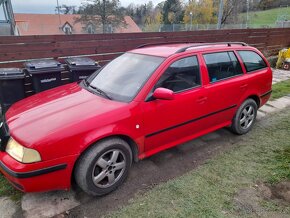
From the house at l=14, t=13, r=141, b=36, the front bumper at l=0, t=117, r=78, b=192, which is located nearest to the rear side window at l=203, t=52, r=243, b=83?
the front bumper at l=0, t=117, r=78, b=192

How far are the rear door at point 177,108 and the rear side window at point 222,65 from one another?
260 mm

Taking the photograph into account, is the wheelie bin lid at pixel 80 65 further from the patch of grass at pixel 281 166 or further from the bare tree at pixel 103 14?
the bare tree at pixel 103 14

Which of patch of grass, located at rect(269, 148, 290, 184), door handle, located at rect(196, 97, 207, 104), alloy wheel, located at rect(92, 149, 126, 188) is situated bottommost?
patch of grass, located at rect(269, 148, 290, 184)

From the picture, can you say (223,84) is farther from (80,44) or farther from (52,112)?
(80,44)

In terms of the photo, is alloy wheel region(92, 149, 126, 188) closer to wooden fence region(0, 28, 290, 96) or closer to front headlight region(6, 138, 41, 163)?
front headlight region(6, 138, 41, 163)

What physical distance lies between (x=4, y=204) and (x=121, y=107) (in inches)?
66.1

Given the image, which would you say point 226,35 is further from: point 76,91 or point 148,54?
point 76,91

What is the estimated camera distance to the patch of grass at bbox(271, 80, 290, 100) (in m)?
6.42

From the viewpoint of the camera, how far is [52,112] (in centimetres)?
279

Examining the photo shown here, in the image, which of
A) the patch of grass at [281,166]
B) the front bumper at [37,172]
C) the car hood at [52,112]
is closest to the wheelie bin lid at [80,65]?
the car hood at [52,112]

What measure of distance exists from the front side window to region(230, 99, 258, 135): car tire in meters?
1.15

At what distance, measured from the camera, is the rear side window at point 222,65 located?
3656 mm

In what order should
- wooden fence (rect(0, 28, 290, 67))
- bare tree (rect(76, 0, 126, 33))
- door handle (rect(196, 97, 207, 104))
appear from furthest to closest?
bare tree (rect(76, 0, 126, 33)), wooden fence (rect(0, 28, 290, 67)), door handle (rect(196, 97, 207, 104))

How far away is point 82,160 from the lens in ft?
8.57
